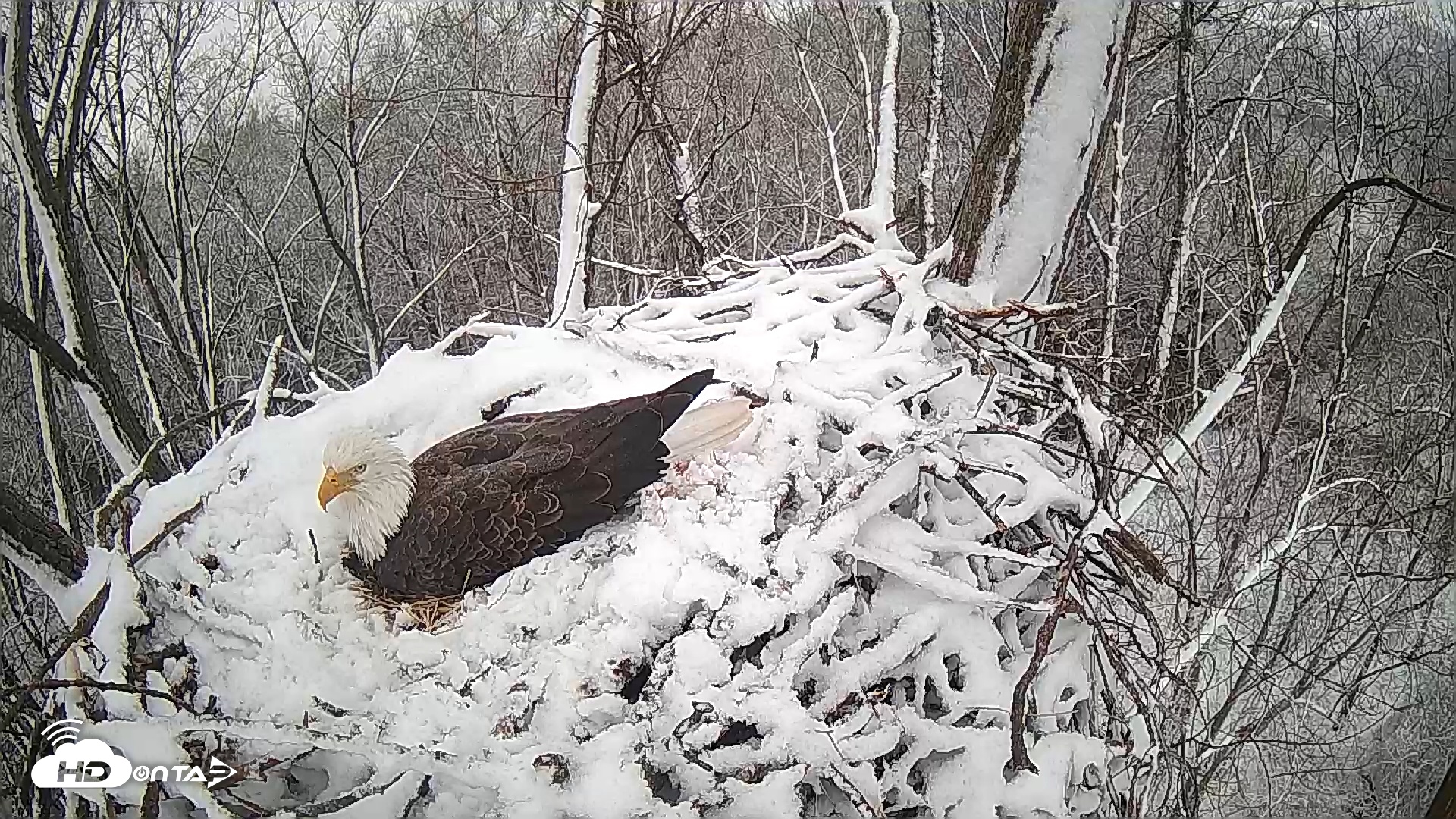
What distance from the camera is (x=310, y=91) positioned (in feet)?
3.48

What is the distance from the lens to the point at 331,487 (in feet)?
2.83

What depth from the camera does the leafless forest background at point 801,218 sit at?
103 cm

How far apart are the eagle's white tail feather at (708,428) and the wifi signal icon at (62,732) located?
0.56 m

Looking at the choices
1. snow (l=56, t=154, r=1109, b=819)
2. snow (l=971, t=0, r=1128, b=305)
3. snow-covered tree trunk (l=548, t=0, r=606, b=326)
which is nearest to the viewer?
snow (l=56, t=154, r=1109, b=819)

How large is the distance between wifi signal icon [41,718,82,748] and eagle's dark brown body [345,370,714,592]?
10.3 inches

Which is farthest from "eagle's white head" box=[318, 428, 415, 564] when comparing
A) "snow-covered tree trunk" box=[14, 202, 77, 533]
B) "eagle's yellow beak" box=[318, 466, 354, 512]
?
"snow-covered tree trunk" box=[14, 202, 77, 533]

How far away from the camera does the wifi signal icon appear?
0.84m

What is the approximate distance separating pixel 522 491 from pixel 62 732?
0.46 m

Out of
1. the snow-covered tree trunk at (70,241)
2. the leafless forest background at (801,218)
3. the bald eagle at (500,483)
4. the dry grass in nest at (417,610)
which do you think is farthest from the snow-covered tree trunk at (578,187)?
the snow-covered tree trunk at (70,241)

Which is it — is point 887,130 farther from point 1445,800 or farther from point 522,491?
point 1445,800

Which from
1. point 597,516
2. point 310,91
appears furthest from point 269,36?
point 597,516

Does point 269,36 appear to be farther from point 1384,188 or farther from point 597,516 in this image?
point 1384,188

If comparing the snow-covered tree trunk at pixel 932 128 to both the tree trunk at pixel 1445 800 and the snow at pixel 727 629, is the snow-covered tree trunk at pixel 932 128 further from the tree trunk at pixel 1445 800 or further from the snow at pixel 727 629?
the tree trunk at pixel 1445 800

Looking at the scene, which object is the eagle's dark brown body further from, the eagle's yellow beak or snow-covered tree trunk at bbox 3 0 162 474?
snow-covered tree trunk at bbox 3 0 162 474
